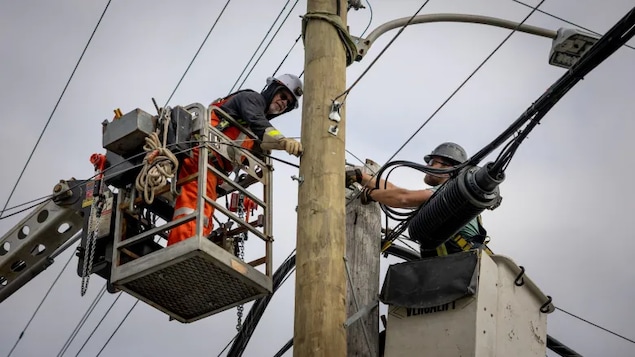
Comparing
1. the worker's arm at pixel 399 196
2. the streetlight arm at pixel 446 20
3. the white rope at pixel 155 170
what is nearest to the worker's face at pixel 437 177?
the worker's arm at pixel 399 196

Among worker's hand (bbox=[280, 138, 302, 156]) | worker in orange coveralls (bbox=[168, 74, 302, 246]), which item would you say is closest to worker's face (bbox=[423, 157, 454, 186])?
worker in orange coveralls (bbox=[168, 74, 302, 246])

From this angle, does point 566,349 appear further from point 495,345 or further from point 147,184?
point 147,184

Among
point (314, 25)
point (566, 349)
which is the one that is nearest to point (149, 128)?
point (314, 25)

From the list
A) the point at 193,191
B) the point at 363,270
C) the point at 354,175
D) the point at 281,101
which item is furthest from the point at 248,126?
the point at 363,270

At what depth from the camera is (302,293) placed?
7.46m

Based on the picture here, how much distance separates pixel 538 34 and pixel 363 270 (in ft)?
9.41

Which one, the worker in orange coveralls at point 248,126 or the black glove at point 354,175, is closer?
the worker in orange coveralls at point 248,126

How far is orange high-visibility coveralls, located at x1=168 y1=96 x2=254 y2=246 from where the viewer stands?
8.52 m

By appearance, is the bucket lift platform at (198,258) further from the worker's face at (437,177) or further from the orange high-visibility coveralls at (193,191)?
the worker's face at (437,177)

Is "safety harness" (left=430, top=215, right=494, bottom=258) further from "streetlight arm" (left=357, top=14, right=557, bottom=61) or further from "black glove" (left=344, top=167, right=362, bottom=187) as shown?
"streetlight arm" (left=357, top=14, right=557, bottom=61)

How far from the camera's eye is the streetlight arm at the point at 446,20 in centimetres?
905

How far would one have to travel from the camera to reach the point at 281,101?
32.9ft

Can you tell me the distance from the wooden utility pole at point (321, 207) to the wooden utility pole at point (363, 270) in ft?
1.99

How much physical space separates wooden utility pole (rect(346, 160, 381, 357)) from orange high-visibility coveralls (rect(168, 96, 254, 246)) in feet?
3.71
